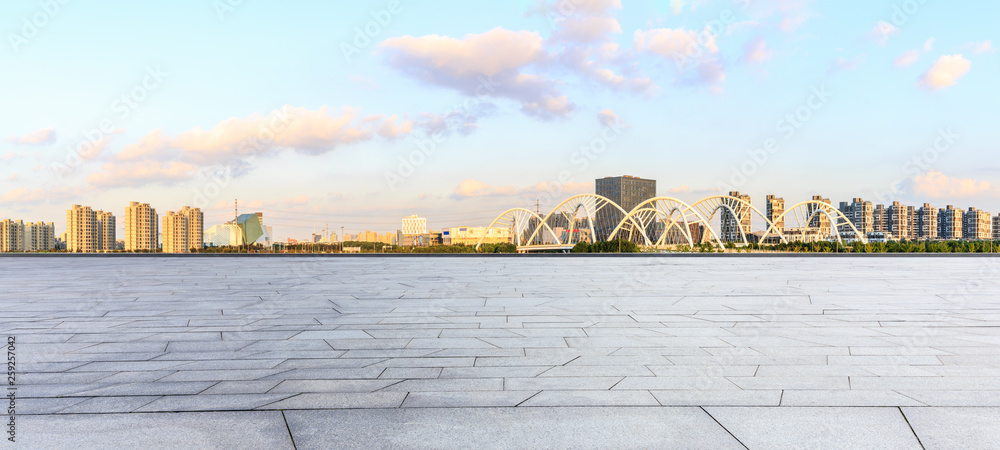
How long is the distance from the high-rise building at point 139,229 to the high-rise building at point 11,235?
1239cm

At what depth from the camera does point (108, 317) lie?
9.68 meters

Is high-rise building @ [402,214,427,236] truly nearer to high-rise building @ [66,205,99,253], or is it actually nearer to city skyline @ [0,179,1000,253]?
city skyline @ [0,179,1000,253]

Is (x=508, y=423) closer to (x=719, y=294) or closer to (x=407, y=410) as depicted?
(x=407, y=410)

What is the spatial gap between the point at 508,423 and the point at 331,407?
1.50 meters

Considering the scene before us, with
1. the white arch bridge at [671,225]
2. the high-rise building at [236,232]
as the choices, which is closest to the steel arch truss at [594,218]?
the white arch bridge at [671,225]

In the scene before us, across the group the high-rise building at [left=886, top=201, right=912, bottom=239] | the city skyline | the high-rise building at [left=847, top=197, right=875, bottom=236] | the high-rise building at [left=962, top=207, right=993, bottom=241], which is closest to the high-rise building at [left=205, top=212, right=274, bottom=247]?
the city skyline

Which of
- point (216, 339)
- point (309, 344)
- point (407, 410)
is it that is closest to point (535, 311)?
point (309, 344)

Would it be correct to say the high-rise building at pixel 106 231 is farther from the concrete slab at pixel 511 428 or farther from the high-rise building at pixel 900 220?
the high-rise building at pixel 900 220

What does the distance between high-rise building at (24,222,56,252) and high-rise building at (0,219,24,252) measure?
1722 millimetres

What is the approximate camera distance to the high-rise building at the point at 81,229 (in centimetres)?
7425

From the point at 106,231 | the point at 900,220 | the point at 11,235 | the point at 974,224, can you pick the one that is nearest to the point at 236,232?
the point at 106,231

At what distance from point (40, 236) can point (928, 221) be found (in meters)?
176

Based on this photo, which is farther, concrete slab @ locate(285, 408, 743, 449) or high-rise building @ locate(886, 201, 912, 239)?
high-rise building @ locate(886, 201, 912, 239)

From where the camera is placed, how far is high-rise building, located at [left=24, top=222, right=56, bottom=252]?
83169mm
